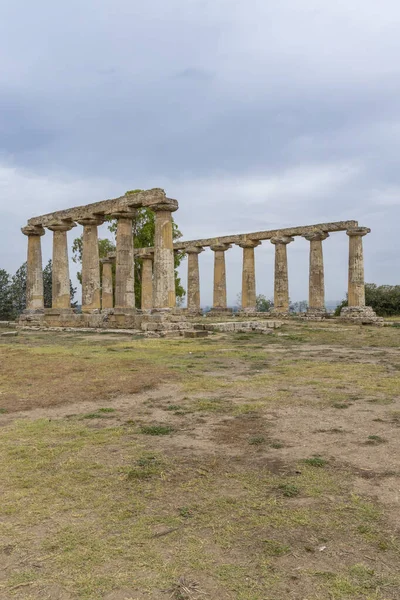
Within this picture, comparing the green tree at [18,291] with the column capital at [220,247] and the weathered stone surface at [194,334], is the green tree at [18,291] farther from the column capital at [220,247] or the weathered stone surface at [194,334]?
the weathered stone surface at [194,334]

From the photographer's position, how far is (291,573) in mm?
3195

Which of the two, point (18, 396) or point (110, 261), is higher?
point (110, 261)

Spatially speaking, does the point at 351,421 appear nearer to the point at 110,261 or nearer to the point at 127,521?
the point at 127,521

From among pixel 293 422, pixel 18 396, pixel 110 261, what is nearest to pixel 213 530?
pixel 293 422

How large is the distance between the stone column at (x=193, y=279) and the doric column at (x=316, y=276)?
37.6ft

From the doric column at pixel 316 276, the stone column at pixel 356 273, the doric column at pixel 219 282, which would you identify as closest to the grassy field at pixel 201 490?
the stone column at pixel 356 273

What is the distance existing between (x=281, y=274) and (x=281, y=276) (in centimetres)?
18

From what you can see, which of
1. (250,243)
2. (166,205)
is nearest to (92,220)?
(166,205)

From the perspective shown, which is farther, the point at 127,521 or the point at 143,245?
the point at 143,245

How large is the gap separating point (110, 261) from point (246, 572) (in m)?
40.6

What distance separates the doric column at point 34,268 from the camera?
31.5 m

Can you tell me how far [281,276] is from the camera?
130 feet

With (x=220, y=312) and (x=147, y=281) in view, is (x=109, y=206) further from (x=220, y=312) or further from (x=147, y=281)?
(x=220, y=312)

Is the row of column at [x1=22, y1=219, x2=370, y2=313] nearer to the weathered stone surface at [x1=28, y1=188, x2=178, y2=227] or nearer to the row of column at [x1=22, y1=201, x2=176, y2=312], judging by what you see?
the row of column at [x1=22, y1=201, x2=176, y2=312]
